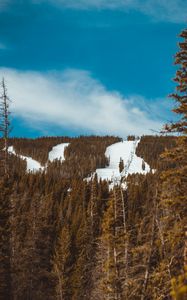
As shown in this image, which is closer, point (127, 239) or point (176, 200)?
point (176, 200)

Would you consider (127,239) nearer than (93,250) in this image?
Yes

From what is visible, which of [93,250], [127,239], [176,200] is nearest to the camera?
[176,200]

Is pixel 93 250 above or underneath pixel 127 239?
underneath

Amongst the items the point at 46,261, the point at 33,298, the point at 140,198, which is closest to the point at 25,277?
the point at 33,298

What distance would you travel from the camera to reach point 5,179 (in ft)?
79.7

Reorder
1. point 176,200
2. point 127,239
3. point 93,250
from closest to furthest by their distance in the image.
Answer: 1. point 176,200
2. point 127,239
3. point 93,250

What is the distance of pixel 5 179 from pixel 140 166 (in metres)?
170

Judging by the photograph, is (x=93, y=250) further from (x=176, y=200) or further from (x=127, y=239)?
(x=176, y=200)

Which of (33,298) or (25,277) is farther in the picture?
(33,298)

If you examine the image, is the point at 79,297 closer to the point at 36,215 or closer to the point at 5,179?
the point at 36,215

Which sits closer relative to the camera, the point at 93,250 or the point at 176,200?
the point at 176,200

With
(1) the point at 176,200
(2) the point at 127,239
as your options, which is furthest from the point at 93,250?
(1) the point at 176,200

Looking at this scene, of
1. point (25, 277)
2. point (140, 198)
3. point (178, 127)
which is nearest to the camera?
point (178, 127)

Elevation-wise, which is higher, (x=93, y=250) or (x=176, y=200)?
(x=176, y=200)
